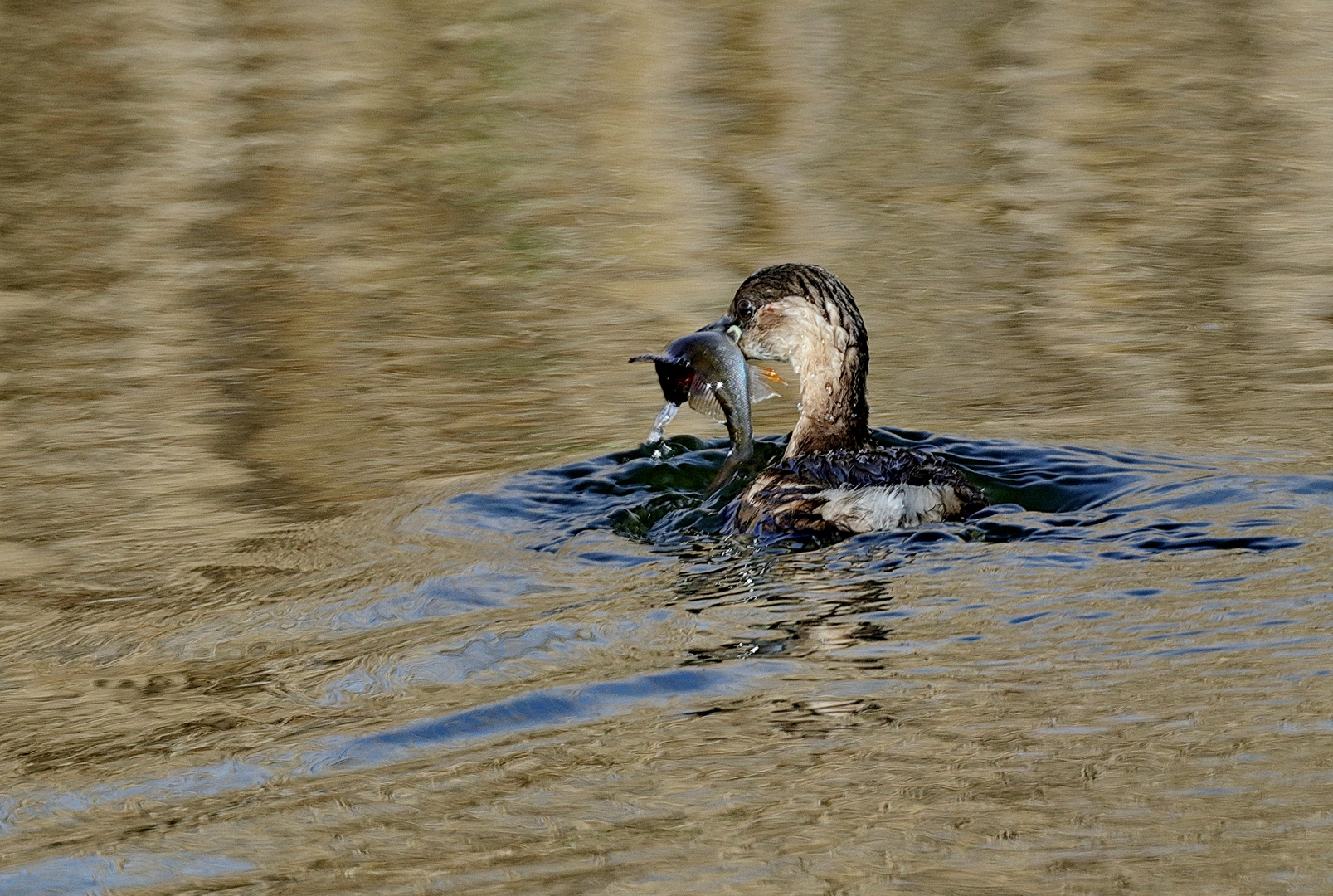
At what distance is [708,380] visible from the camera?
25.8 feet

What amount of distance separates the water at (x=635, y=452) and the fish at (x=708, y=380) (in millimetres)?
402

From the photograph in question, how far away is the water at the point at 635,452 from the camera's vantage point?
4609 millimetres

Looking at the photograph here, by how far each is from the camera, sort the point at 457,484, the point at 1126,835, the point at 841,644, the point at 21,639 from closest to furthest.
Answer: the point at 1126,835 → the point at 841,644 → the point at 21,639 → the point at 457,484

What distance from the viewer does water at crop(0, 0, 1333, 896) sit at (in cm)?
461

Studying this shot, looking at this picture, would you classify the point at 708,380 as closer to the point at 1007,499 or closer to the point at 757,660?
the point at 1007,499

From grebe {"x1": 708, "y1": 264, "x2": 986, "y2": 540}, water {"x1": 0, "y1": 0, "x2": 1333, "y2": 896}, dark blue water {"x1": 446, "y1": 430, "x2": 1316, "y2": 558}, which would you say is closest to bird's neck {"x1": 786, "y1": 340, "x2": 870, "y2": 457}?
grebe {"x1": 708, "y1": 264, "x2": 986, "y2": 540}

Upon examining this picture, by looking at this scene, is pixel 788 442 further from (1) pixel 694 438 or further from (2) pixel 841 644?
(2) pixel 841 644

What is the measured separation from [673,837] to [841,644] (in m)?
1.48

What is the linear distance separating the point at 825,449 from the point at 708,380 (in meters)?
0.57

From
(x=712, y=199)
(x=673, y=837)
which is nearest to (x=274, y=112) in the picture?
(x=712, y=199)

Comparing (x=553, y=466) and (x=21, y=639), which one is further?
(x=553, y=466)

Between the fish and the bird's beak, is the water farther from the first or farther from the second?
the bird's beak

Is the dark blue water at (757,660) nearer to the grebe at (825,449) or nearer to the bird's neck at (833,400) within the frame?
the grebe at (825,449)

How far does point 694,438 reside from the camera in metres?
8.87
